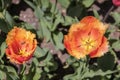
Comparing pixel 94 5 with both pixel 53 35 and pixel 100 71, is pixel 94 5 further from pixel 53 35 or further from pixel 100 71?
pixel 100 71

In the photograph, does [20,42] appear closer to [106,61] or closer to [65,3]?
[106,61]

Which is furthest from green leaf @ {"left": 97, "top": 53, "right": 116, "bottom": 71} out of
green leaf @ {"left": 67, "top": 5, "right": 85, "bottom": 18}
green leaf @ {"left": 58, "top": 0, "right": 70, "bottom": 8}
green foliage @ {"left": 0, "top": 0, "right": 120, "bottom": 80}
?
green leaf @ {"left": 58, "top": 0, "right": 70, "bottom": 8}

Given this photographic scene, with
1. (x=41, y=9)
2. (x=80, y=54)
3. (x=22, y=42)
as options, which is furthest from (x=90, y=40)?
(x=41, y=9)

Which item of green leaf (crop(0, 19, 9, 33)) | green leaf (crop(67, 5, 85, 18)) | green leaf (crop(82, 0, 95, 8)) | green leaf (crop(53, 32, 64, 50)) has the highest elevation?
green leaf (crop(82, 0, 95, 8))

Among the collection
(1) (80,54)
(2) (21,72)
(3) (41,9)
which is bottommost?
(2) (21,72)

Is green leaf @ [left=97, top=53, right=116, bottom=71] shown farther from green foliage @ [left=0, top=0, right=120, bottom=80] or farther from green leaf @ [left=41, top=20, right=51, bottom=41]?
green leaf @ [left=41, top=20, right=51, bottom=41]

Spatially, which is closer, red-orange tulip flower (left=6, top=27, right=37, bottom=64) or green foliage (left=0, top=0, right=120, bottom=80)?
red-orange tulip flower (left=6, top=27, right=37, bottom=64)
